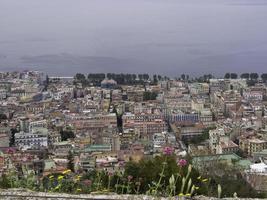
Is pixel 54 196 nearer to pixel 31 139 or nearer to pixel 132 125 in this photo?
pixel 31 139

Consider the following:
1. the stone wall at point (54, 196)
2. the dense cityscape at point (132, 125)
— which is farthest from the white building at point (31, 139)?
the stone wall at point (54, 196)

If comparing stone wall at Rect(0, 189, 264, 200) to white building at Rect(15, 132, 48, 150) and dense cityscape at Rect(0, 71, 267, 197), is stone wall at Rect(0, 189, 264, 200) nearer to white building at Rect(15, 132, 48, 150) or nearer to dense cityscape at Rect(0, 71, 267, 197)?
dense cityscape at Rect(0, 71, 267, 197)

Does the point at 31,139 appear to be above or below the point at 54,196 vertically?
below

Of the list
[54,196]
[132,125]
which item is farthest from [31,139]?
[54,196]

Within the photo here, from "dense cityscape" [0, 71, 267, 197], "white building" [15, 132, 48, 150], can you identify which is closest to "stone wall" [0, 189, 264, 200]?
"dense cityscape" [0, 71, 267, 197]

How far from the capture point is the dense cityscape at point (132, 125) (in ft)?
25.7

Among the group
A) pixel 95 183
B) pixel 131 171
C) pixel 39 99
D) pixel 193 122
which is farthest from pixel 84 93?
pixel 95 183

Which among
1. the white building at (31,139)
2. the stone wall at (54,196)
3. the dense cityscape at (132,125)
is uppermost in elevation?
the stone wall at (54,196)

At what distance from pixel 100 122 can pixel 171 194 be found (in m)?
21.4

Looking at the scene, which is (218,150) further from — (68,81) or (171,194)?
(68,81)

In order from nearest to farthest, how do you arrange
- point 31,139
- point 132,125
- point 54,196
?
1. point 54,196
2. point 31,139
3. point 132,125

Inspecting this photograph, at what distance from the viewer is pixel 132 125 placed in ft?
76.0

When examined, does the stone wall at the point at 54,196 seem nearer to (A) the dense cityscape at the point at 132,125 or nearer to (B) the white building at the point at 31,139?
(A) the dense cityscape at the point at 132,125

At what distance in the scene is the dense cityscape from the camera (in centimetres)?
785
